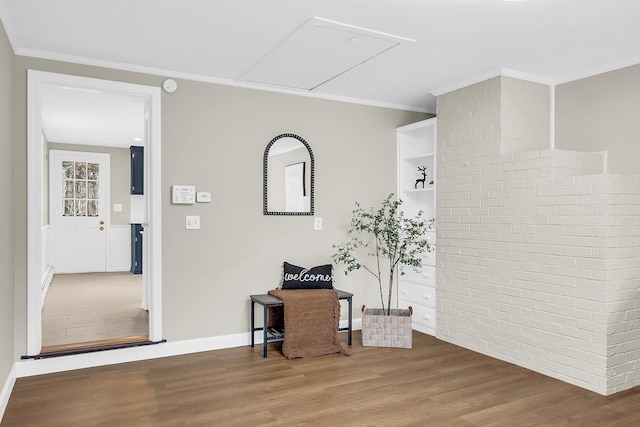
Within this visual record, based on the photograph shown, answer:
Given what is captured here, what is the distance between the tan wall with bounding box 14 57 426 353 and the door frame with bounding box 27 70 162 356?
48mm

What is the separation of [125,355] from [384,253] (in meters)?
2.41

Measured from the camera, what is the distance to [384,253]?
15.0 ft

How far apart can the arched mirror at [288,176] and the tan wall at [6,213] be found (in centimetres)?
193

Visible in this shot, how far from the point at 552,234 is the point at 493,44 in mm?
1415

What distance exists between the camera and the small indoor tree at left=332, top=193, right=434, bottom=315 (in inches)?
175

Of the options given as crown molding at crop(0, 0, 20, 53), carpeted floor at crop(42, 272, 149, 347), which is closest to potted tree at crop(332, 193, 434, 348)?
carpeted floor at crop(42, 272, 149, 347)

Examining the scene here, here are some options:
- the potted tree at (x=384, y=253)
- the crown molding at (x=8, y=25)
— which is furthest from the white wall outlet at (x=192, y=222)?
the crown molding at (x=8, y=25)

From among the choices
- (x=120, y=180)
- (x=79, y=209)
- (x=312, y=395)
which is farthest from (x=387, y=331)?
(x=79, y=209)

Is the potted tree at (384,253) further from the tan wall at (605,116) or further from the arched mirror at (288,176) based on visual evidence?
the tan wall at (605,116)

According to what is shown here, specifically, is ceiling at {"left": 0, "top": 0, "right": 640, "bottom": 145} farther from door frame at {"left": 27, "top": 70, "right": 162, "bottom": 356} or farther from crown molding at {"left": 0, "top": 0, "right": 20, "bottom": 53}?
door frame at {"left": 27, "top": 70, "right": 162, "bottom": 356}

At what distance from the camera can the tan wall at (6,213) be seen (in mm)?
2820

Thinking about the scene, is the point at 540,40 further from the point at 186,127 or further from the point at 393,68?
the point at 186,127

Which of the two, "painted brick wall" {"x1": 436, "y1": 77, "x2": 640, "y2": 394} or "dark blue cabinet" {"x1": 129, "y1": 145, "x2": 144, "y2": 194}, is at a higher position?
"dark blue cabinet" {"x1": 129, "y1": 145, "x2": 144, "y2": 194}

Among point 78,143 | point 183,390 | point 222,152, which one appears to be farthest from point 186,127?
point 78,143
